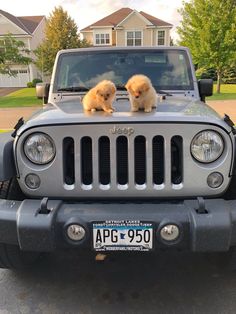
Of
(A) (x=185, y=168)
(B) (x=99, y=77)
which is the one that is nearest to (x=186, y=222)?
(A) (x=185, y=168)

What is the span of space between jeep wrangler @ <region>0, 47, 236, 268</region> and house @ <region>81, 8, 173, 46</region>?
41.7 m

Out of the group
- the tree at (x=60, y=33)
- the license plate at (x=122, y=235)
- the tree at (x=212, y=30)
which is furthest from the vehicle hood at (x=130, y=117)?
the tree at (x=60, y=33)

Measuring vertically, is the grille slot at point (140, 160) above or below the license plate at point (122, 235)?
above

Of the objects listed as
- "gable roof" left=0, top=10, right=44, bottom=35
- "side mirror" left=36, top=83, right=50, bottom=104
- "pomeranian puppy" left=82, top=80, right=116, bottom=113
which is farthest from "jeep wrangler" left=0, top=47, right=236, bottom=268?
"gable roof" left=0, top=10, right=44, bottom=35

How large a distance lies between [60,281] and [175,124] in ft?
5.38

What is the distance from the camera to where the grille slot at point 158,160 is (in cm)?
252

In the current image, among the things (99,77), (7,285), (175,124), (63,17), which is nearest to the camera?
(175,124)

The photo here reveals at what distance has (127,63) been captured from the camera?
13.4 feet

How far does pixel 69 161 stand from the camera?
2568mm

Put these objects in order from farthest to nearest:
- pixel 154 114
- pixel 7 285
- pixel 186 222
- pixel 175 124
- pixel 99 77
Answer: pixel 99 77
pixel 7 285
pixel 154 114
pixel 175 124
pixel 186 222

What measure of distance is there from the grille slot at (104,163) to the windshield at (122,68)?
1462 millimetres

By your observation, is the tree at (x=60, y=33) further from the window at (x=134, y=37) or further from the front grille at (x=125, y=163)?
the front grille at (x=125, y=163)

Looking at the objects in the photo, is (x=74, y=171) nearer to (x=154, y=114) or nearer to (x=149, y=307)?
(x=154, y=114)

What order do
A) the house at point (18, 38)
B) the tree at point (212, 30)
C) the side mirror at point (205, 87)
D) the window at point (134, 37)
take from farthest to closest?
the house at point (18, 38) → the window at point (134, 37) → the tree at point (212, 30) → the side mirror at point (205, 87)
